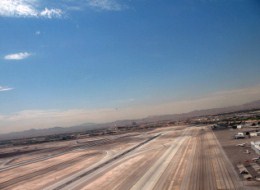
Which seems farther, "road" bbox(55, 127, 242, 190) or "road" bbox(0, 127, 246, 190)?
"road" bbox(0, 127, 246, 190)

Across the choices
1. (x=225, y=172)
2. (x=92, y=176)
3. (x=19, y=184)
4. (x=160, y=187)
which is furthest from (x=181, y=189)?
(x=19, y=184)

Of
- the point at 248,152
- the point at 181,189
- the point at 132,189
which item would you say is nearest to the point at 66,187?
the point at 132,189

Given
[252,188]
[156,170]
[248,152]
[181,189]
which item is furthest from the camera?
[248,152]

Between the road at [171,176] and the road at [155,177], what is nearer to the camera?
the road at [171,176]

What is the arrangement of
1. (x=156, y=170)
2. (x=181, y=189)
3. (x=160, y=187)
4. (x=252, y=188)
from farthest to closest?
(x=156, y=170) → (x=160, y=187) → (x=181, y=189) → (x=252, y=188)

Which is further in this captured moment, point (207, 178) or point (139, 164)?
point (139, 164)

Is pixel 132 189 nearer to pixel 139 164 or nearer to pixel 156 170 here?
pixel 156 170

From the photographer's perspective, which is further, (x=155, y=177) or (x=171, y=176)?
(x=155, y=177)

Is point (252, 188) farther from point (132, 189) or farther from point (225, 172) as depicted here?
point (132, 189)

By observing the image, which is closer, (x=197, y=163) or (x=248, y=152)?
(x=197, y=163)
